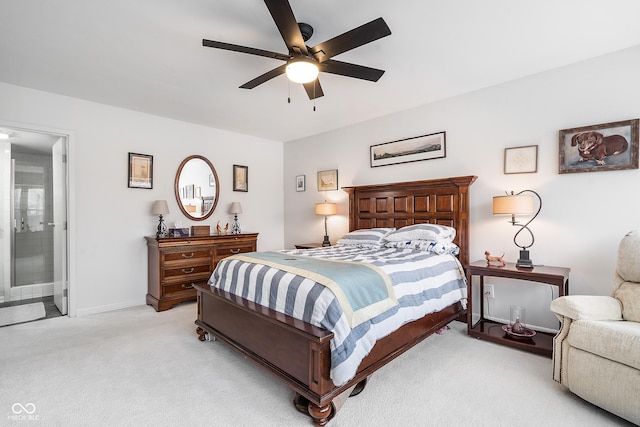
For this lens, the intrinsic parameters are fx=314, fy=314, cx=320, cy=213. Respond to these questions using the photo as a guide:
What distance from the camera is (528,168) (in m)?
3.17

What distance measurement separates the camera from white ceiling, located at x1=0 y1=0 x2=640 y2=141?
2.12 meters

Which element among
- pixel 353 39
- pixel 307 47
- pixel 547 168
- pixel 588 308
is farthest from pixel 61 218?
pixel 547 168

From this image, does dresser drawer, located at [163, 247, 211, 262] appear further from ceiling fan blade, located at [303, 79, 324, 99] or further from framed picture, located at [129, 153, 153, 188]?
ceiling fan blade, located at [303, 79, 324, 99]

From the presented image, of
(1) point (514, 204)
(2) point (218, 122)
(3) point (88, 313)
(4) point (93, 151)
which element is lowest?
(3) point (88, 313)

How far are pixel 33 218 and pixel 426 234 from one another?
588cm

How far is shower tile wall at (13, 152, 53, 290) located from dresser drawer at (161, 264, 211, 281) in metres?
2.54

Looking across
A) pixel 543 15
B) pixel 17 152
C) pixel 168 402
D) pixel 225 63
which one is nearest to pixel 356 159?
pixel 225 63

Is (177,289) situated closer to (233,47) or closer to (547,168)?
(233,47)

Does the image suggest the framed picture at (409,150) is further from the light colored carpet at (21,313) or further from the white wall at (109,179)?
the light colored carpet at (21,313)

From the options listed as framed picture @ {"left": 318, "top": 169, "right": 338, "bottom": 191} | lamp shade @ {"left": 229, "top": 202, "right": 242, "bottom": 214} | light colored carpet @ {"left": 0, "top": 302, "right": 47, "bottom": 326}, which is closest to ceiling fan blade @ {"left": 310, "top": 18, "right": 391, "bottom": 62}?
framed picture @ {"left": 318, "top": 169, "right": 338, "bottom": 191}

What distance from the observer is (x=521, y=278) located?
2771 mm

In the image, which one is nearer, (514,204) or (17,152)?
(514,204)

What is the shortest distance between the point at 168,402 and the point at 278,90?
3016 millimetres

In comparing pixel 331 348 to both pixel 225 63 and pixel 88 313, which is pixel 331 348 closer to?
pixel 225 63
